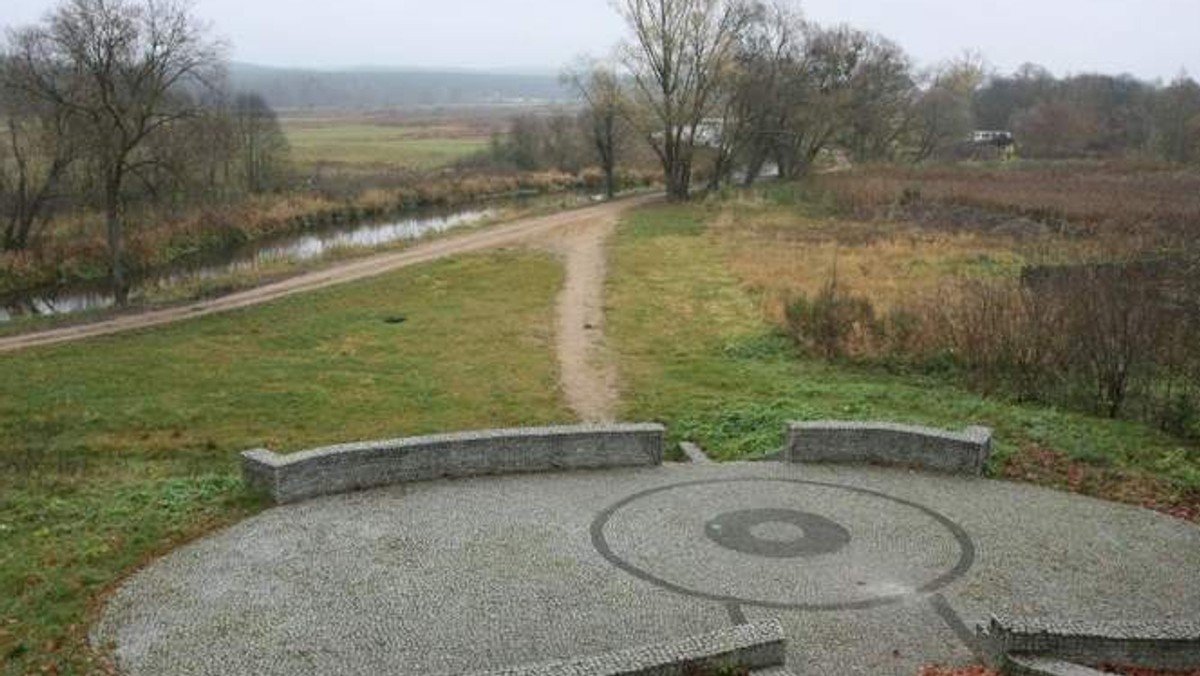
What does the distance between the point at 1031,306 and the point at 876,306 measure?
19.2ft

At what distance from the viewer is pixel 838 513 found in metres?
13.5

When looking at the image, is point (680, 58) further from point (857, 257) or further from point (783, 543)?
point (783, 543)

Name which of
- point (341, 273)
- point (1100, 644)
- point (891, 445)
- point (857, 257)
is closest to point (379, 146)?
point (341, 273)

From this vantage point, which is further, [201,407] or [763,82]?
[763,82]

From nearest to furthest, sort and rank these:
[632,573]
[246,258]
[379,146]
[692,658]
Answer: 1. [692,658]
2. [632,573]
3. [246,258]
4. [379,146]

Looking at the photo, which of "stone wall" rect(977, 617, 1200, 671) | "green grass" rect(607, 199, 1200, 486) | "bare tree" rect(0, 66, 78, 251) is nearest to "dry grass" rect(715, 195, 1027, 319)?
Answer: "green grass" rect(607, 199, 1200, 486)

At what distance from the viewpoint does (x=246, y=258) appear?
141 ft

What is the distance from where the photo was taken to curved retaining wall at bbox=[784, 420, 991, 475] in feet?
48.9

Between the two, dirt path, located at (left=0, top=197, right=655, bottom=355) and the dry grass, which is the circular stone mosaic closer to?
the dry grass

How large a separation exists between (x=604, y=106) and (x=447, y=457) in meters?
43.7

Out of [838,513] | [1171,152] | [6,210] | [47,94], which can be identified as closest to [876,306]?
[838,513]

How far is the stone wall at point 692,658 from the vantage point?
8.84 meters

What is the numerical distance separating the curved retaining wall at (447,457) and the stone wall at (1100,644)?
6.53 m

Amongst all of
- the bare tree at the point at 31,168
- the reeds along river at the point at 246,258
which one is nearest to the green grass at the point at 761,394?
the reeds along river at the point at 246,258
